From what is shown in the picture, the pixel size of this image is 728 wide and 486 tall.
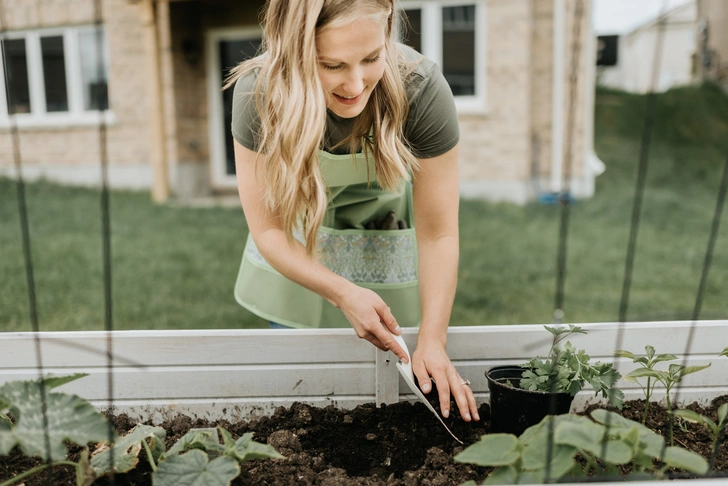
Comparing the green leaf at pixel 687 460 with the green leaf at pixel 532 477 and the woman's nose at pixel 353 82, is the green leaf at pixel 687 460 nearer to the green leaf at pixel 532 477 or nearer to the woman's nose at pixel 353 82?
the green leaf at pixel 532 477

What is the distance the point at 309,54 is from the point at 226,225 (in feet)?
14.0

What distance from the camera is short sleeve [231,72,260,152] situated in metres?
1.31

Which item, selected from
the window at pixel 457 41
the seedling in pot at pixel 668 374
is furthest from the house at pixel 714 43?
the seedling in pot at pixel 668 374

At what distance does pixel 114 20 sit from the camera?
7535 millimetres

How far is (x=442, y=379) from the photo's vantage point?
3.87 feet

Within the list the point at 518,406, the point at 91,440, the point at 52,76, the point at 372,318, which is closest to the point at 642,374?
the point at 518,406

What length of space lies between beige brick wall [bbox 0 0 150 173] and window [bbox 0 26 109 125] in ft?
0.51

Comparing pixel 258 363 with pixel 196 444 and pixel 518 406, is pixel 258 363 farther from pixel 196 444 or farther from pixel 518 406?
pixel 518 406

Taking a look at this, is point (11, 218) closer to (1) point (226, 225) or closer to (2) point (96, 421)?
(1) point (226, 225)

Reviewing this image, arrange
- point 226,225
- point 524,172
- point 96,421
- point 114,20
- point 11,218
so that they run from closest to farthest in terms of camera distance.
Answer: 1. point 96,421
2. point 226,225
3. point 11,218
4. point 524,172
5. point 114,20

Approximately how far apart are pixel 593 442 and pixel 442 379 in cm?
40

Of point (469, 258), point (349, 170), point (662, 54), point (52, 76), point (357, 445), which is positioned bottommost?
point (469, 258)

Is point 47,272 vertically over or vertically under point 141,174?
under

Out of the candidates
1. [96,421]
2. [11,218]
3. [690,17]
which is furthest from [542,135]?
[690,17]
